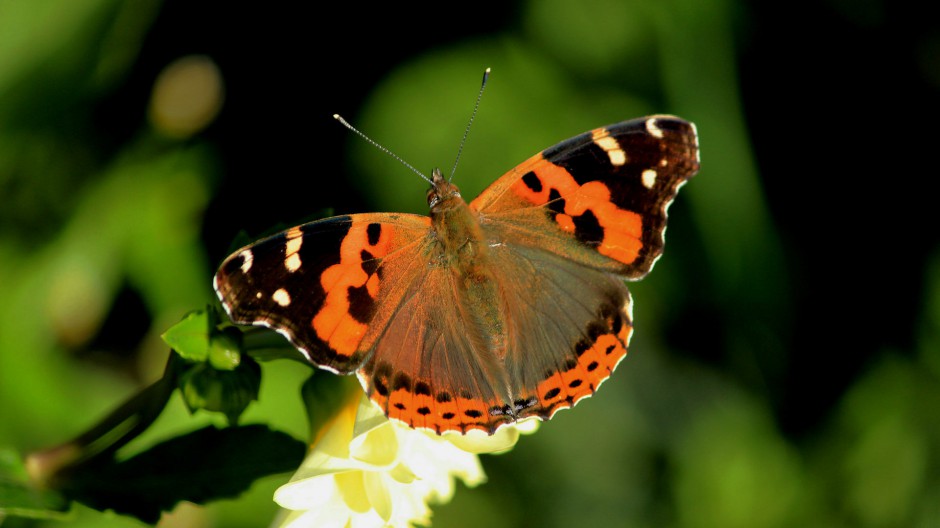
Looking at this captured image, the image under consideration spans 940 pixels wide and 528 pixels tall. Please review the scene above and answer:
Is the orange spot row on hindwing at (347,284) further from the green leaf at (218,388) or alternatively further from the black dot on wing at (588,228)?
the black dot on wing at (588,228)

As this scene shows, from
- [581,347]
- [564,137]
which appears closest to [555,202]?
[581,347]

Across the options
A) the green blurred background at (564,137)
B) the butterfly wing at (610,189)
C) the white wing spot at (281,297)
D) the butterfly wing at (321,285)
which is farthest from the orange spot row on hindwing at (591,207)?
the green blurred background at (564,137)

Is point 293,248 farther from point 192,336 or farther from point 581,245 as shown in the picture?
point 581,245

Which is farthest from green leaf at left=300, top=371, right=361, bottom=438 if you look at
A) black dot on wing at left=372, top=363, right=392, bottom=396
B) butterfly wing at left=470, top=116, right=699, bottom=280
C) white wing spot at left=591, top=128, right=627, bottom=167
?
white wing spot at left=591, top=128, right=627, bottom=167

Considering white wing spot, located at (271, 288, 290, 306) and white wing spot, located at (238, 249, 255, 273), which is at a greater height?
white wing spot, located at (238, 249, 255, 273)

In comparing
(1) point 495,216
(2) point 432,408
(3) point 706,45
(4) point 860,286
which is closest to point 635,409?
(4) point 860,286

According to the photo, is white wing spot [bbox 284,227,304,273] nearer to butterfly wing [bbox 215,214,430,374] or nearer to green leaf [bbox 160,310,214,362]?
butterfly wing [bbox 215,214,430,374]
